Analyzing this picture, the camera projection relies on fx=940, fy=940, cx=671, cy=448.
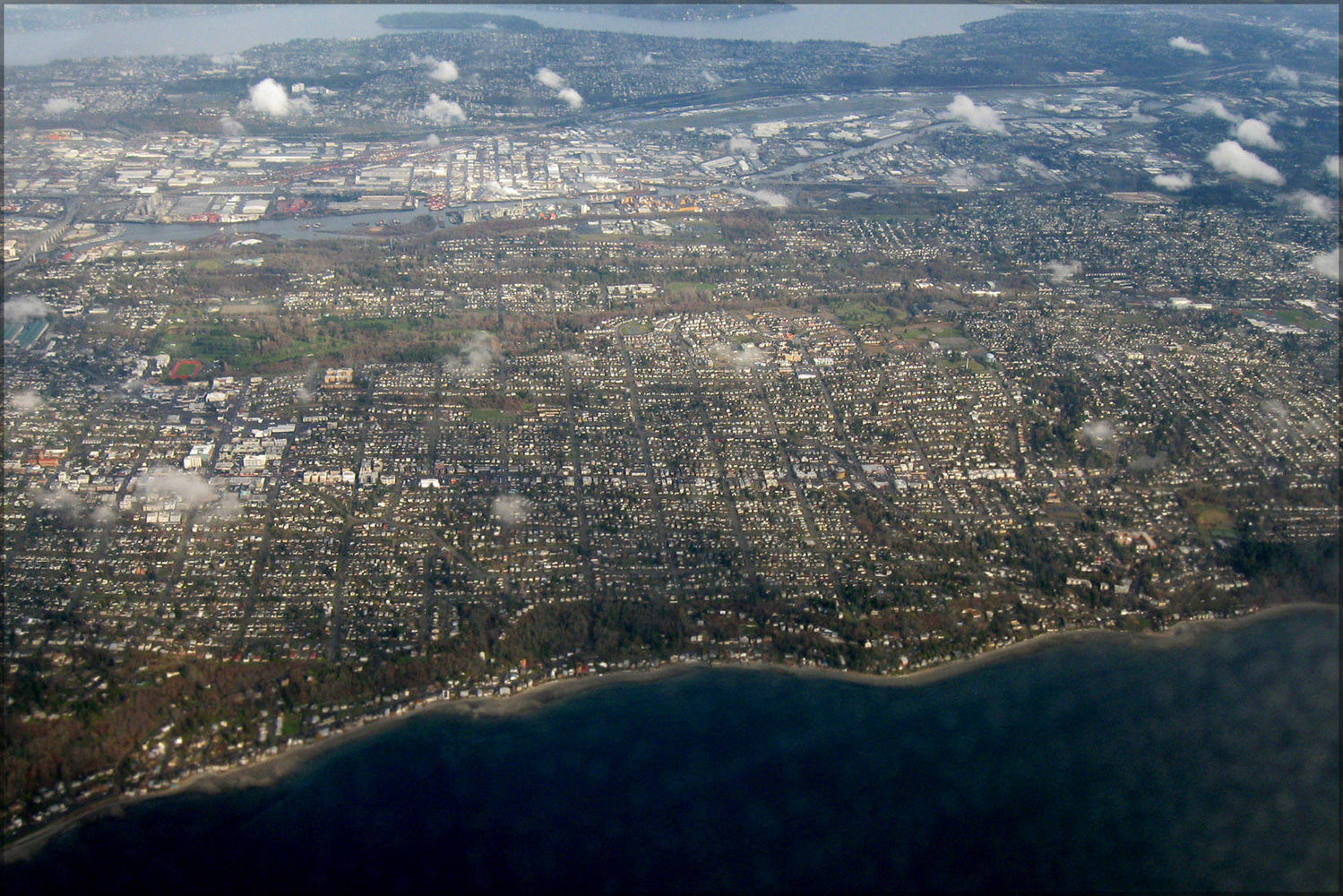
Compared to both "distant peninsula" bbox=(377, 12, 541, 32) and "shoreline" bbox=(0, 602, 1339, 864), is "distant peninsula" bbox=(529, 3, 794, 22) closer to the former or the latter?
"distant peninsula" bbox=(377, 12, 541, 32)

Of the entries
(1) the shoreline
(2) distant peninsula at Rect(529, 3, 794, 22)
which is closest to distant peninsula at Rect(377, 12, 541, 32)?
(2) distant peninsula at Rect(529, 3, 794, 22)

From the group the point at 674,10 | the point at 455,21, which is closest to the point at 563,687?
the point at 455,21

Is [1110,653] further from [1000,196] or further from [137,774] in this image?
[1000,196]

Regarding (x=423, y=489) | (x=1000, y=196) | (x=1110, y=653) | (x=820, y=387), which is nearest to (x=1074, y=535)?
(x=1110, y=653)

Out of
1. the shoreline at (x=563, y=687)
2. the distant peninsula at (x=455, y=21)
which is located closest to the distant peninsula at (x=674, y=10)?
the distant peninsula at (x=455, y=21)

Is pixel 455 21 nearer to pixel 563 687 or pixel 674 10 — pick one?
pixel 674 10

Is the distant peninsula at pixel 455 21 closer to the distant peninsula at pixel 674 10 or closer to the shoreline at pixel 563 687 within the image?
the distant peninsula at pixel 674 10
